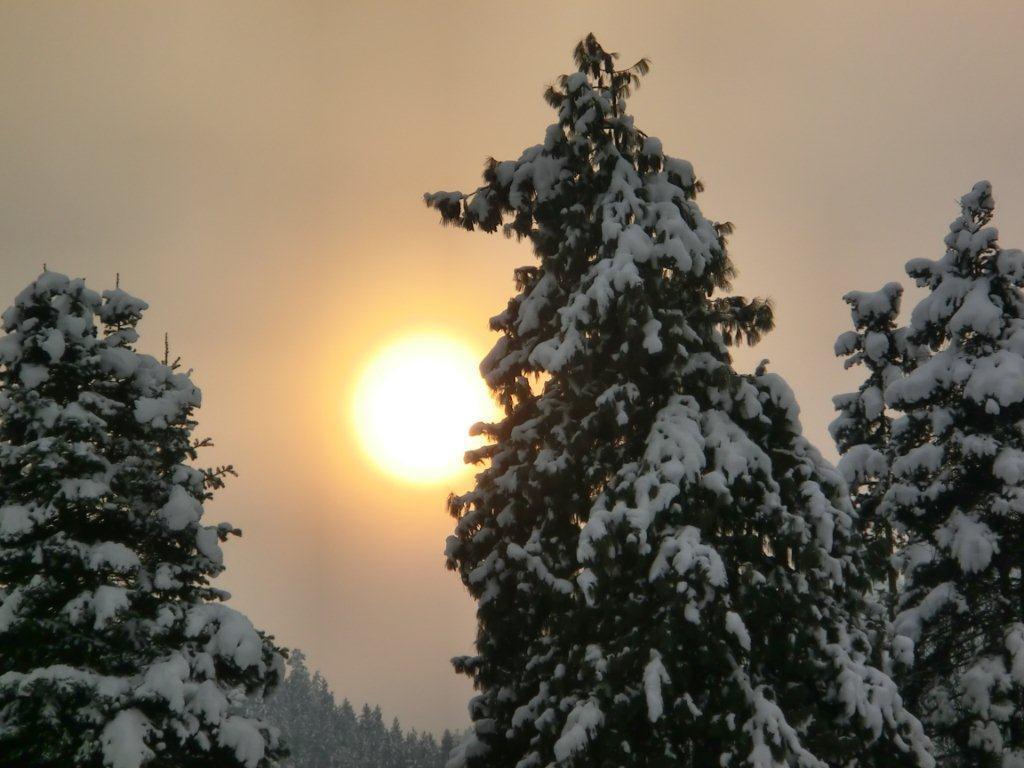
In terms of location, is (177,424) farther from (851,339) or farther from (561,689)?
(851,339)

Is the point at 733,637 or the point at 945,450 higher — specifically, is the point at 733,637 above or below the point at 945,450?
below

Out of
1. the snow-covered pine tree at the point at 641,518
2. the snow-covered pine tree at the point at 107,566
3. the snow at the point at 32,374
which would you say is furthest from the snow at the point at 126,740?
the snow at the point at 32,374

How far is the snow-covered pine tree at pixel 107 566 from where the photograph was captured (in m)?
12.9

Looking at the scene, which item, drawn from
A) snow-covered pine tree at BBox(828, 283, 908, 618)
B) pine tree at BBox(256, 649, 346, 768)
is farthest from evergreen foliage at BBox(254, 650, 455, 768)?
snow-covered pine tree at BBox(828, 283, 908, 618)

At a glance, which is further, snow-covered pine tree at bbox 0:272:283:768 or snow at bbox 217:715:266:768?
snow at bbox 217:715:266:768

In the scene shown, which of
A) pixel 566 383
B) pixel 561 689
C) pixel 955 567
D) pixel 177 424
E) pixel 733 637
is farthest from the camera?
pixel 955 567

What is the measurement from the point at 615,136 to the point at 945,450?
10.7m

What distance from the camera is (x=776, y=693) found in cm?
1134

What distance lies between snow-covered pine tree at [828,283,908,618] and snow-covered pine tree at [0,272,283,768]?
53.2ft

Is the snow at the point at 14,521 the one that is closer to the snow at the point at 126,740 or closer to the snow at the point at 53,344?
the snow at the point at 53,344

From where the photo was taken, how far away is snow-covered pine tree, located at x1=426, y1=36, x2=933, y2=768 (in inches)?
430

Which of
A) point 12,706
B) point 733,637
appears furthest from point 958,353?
point 12,706

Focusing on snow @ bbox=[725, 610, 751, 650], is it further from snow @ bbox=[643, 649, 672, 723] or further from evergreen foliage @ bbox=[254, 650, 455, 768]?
evergreen foliage @ bbox=[254, 650, 455, 768]

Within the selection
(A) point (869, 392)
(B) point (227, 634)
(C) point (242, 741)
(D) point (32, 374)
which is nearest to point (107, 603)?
(B) point (227, 634)
